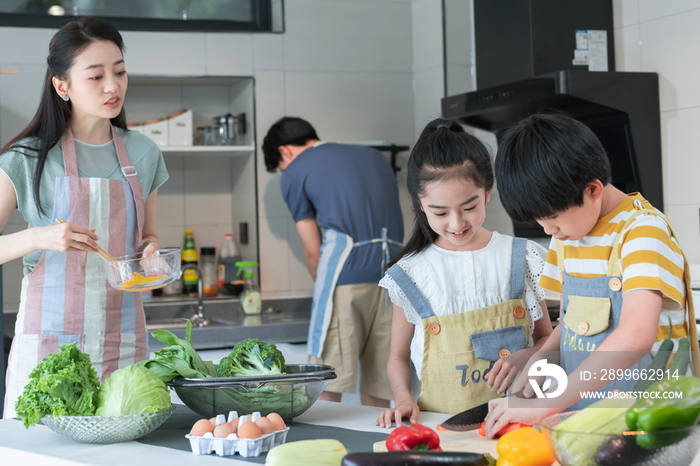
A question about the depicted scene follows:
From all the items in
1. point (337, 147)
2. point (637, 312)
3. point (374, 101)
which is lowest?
point (637, 312)

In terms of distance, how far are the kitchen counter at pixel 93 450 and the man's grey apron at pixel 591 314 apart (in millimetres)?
252

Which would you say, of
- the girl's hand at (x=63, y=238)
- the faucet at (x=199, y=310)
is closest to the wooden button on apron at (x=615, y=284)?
the girl's hand at (x=63, y=238)

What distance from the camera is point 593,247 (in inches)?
42.5

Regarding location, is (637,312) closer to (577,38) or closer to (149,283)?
Answer: (149,283)

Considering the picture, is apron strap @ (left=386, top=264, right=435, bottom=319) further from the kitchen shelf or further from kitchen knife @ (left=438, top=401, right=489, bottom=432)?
the kitchen shelf

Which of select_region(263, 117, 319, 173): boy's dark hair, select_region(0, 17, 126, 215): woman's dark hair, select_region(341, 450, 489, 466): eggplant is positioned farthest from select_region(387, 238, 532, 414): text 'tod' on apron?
select_region(263, 117, 319, 173): boy's dark hair

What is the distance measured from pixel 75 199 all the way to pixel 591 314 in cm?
112

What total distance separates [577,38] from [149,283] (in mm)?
1642

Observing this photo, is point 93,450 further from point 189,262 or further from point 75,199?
point 189,262

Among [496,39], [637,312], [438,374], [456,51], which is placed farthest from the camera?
[456,51]

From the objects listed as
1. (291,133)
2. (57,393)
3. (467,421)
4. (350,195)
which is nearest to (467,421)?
(467,421)

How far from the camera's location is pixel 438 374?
1320 mm

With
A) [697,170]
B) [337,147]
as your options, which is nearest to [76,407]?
[337,147]

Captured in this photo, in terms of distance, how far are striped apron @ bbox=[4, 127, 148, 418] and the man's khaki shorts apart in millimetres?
925
